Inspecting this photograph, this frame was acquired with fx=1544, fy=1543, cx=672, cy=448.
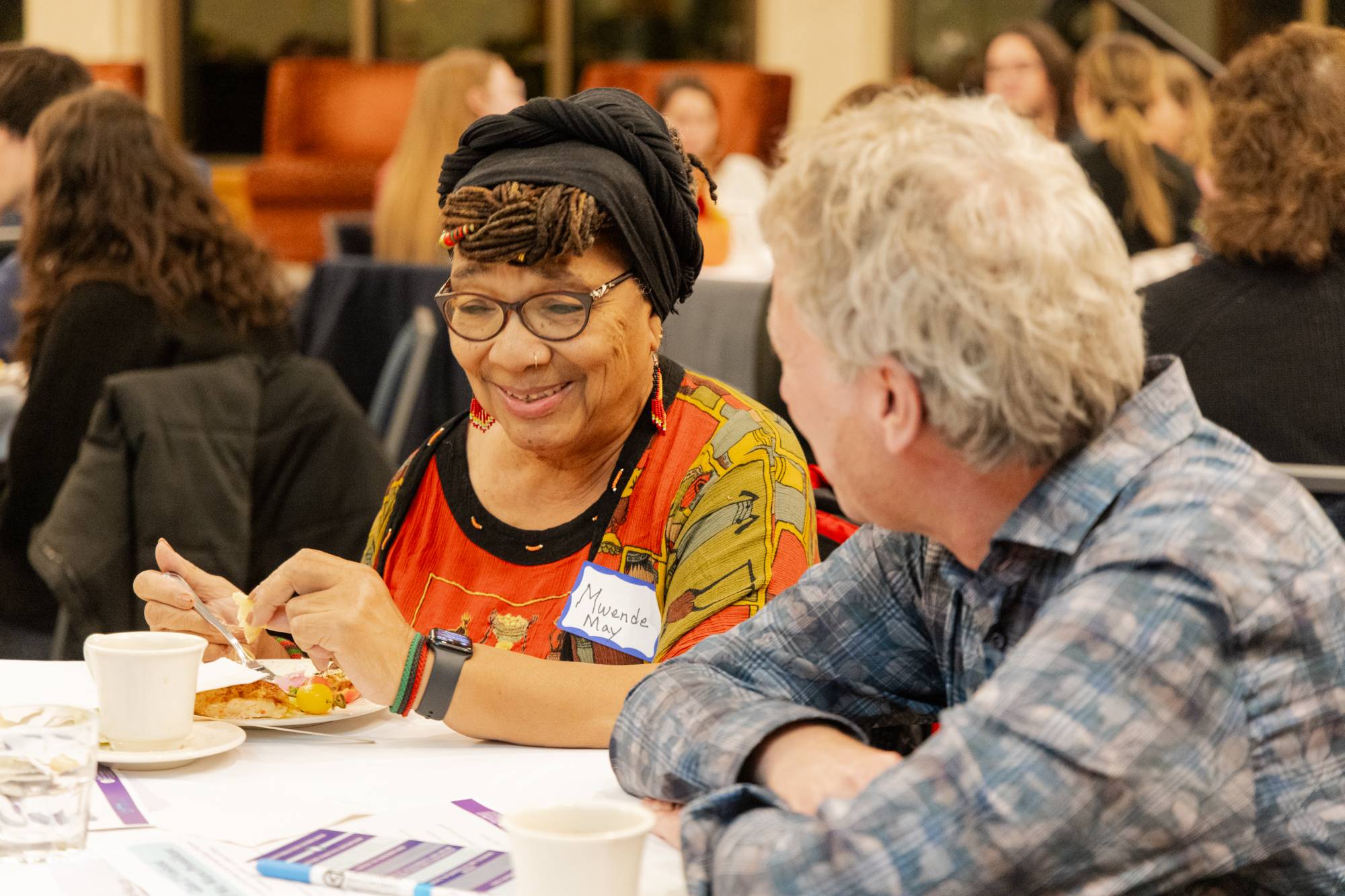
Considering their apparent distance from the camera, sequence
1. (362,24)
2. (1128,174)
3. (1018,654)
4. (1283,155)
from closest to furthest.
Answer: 1. (1018,654)
2. (1283,155)
3. (1128,174)
4. (362,24)

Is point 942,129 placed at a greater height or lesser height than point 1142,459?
greater

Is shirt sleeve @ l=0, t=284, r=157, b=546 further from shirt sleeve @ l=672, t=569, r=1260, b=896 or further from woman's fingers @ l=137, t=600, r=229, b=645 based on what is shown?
shirt sleeve @ l=672, t=569, r=1260, b=896

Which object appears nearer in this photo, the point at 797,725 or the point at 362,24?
the point at 797,725

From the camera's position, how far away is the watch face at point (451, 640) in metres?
1.47

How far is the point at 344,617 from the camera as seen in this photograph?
141 centimetres

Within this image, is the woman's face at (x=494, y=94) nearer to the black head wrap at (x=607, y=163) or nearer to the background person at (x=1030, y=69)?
the background person at (x=1030, y=69)

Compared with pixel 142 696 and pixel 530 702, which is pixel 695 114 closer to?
pixel 530 702

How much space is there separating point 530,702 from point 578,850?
0.51m

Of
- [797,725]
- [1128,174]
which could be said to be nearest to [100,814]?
[797,725]

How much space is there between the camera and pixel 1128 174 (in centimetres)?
598

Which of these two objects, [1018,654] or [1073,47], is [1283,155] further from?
[1073,47]

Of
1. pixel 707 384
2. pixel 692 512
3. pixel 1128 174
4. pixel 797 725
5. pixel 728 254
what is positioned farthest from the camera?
pixel 1128 174

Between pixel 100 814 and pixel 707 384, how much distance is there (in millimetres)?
901

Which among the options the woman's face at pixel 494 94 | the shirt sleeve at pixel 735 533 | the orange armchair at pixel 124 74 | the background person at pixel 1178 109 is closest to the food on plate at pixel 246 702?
the shirt sleeve at pixel 735 533
